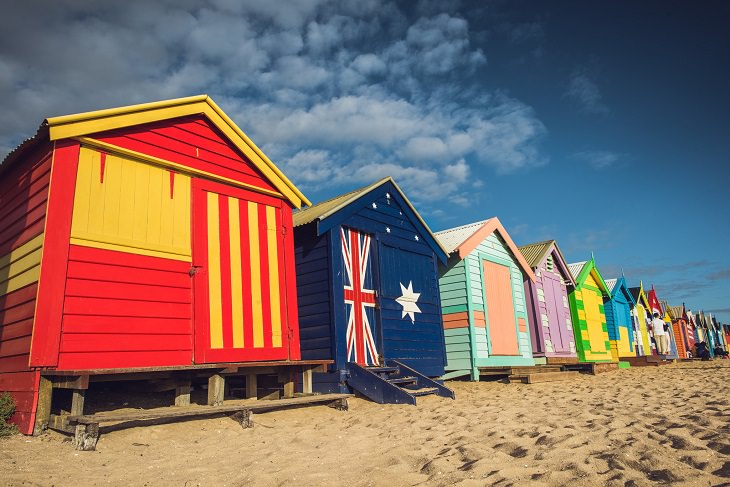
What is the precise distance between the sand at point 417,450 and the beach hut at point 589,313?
14351mm

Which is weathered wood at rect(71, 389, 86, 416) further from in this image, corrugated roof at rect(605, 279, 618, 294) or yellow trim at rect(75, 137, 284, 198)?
corrugated roof at rect(605, 279, 618, 294)

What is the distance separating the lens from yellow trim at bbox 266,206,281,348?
8.13 m

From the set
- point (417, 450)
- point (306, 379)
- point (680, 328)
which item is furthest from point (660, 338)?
point (417, 450)

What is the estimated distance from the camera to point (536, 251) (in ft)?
62.2

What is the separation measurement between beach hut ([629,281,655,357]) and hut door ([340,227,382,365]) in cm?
2494

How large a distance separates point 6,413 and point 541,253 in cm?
1667

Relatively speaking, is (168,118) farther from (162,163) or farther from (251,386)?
(251,386)

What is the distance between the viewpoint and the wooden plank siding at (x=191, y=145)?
6.95 m

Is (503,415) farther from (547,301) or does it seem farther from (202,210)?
(547,301)

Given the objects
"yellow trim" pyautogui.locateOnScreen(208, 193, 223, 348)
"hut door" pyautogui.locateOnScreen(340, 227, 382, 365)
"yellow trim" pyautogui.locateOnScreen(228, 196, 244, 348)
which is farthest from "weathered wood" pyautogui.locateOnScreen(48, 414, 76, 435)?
"hut door" pyautogui.locateOnScreen(340, 227, 382, 365)

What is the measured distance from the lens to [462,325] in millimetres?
13383

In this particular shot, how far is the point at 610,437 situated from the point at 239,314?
514cm

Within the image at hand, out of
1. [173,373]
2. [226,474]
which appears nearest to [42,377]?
[173,373]

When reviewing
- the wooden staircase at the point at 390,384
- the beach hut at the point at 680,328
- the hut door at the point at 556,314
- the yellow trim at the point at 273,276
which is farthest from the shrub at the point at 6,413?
the beach hut at the point at 680,328
